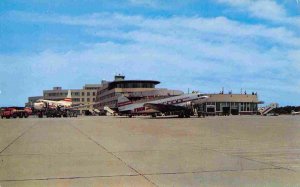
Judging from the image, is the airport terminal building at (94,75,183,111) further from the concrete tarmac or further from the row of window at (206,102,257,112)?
the concrete tarmac

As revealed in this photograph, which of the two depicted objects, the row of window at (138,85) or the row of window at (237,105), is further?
the row of window at (138,85)

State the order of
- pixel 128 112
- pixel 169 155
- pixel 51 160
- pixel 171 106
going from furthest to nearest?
pixel 128 112, pixel 171 106, pixel 169 155, pixel 51 160

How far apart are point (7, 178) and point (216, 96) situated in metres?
134

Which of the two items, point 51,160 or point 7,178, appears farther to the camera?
point 51,160

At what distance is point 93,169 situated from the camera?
10086 mm

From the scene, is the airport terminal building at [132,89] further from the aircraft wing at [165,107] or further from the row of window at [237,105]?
the aircraft wing at [165,107]

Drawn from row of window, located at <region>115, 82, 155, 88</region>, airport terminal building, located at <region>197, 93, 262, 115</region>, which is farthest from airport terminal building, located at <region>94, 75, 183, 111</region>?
airport terminal building, located at <region>197, 93, 262, 115</region>

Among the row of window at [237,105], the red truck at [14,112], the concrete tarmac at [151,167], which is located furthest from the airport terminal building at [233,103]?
the concrete tarmac at [151,167]

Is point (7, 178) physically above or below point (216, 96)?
below

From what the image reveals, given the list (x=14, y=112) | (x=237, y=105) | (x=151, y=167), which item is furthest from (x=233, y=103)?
(x=151, y=167)

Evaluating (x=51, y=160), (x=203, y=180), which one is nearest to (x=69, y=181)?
(x=203, y=180)

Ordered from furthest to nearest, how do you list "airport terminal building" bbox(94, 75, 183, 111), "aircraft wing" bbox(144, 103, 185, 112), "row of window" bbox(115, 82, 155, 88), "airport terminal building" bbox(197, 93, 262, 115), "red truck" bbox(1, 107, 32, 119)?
"row of window" bbox(115, 82, 155, 88) < "airport terminal building" bbox(94, 75, 183, 111) < "airport terminal building" bbox(197, 93, 262, 115) < "red truck" bbox(1, 107, 32, 119) < "aircraft wing" bbox(144, 103, 185, 112)

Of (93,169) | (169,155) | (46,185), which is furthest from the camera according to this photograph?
(169,155)

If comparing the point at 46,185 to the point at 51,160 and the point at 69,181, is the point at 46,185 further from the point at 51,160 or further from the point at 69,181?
the point at 51,160
